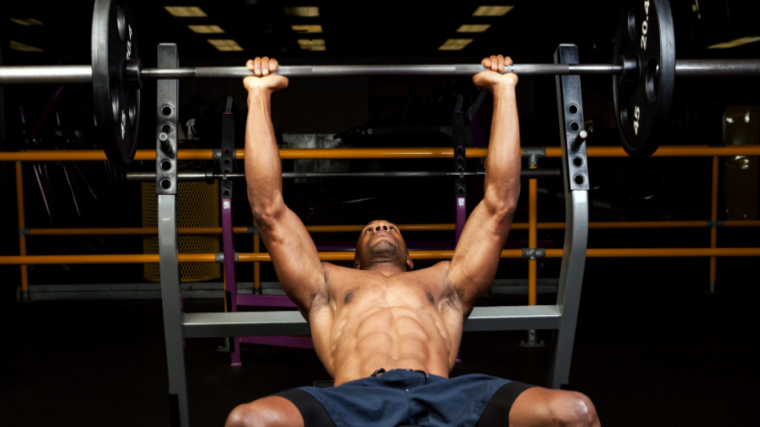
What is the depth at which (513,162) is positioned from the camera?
1.67m

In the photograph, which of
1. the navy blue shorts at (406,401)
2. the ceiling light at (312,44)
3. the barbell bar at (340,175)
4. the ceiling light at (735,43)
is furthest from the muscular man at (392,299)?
the ceiling light at (735,43)

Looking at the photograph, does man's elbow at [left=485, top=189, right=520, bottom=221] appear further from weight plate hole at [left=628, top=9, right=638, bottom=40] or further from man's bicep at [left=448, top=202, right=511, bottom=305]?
weight plate hole at [left=628, top=9, right=638, bottom=40]

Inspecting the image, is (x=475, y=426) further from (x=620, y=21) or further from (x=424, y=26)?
(x=424, y=26)

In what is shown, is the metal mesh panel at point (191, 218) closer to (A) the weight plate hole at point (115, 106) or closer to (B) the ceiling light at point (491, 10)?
(A) the weight plate hole at point (115, 106)

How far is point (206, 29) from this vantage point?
8195 millimetres

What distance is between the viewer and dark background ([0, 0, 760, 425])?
96.6 inches

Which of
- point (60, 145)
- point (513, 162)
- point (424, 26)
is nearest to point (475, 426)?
point (513, 162)

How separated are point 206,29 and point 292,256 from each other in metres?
7.33

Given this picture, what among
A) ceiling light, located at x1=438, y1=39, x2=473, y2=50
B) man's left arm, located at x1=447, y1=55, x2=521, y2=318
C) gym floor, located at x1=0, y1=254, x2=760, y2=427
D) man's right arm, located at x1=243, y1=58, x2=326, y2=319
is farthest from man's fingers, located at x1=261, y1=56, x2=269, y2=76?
ceiling light, located at x1=438, y1=39, x2=473, y2=50

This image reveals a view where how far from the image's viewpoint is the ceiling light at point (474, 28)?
Answer: 26.4ft

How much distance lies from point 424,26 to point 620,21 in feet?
21.6

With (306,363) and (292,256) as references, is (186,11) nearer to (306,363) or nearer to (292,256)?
(306,363)

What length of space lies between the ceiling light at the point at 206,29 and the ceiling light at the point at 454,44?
3.03 m

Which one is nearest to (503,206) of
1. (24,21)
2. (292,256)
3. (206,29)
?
(292,256)
